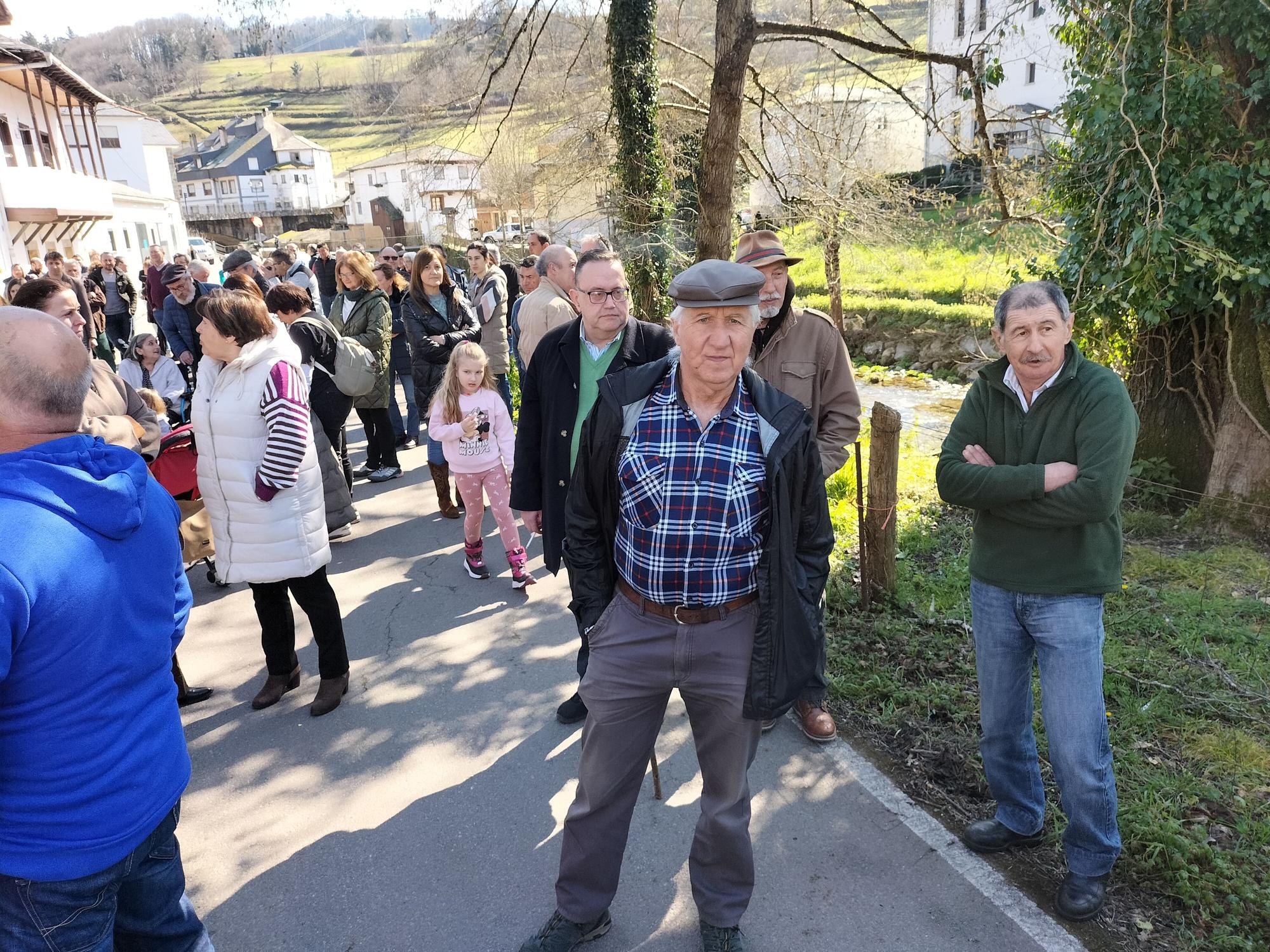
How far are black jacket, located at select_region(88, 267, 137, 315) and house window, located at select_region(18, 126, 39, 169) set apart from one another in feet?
59.0

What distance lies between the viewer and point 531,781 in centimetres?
366

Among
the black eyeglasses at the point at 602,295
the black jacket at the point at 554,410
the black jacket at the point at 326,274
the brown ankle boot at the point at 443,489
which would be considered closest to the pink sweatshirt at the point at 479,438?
the brown ankle boot at the point at 443,489

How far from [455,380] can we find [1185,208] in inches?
192

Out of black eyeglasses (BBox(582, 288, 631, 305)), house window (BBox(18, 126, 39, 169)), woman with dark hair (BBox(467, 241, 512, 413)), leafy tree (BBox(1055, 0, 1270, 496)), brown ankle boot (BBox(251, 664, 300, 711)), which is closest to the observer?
black eyeglasses (BBox(582, 288, 631, 305))

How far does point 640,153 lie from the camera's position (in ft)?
33.2

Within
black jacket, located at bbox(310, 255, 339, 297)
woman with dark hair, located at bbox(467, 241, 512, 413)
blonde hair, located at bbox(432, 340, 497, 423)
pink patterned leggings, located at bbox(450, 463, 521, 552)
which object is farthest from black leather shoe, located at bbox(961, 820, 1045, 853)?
black jacket, located at bbox(310, 255, 339, 297)

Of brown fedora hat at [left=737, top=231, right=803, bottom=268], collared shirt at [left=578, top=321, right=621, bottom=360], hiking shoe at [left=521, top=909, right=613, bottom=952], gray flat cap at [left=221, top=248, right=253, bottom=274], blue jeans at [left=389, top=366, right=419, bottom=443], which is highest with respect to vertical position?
gray flat cap at [left=221, top=248, right=253, bottom=274]

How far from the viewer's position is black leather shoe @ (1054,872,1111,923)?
2.74 m

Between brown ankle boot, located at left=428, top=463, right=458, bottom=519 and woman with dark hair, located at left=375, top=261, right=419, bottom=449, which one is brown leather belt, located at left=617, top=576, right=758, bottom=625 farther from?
woman with dark hair, located at left=375, top=261, right=419, bottom=449

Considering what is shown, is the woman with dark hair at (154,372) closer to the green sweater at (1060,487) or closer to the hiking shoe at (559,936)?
the hiking shoe at (559,936)

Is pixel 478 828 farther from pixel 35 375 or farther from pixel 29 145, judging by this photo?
pixel 29 145

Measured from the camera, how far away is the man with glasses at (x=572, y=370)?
3572mm

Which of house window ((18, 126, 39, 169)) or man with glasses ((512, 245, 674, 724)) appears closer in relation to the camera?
man with glasses ((512, 245, 674, 724))

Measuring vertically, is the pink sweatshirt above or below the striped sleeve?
below
